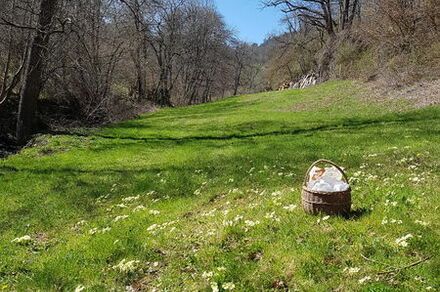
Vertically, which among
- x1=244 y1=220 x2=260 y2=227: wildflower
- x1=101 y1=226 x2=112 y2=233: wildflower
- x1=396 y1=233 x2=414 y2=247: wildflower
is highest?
x1=396 y1=233 x2=414 y2=247: wildflower

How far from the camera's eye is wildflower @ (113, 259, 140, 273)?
5.33m

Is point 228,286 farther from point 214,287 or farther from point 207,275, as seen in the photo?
point 207,275

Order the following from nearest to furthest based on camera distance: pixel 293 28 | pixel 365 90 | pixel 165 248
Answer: pixel 165 248 < pixel 365 90 < pixel 293 28

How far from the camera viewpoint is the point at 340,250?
16.0 ft

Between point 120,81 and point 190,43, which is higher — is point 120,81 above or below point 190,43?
below

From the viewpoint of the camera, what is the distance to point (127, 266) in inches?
211

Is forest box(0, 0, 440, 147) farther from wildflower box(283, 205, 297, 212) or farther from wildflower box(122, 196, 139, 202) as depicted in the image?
wildflower box(283, 205, 297, 212)

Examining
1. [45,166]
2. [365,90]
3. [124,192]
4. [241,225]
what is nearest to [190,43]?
[365,90]

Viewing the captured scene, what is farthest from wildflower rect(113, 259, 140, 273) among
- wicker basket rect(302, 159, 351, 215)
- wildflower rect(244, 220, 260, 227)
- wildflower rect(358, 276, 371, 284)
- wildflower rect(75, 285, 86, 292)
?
wildflower rect(358, 276, 371, 284)

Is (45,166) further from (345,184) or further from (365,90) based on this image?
(365,90)

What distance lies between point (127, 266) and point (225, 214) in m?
2.23

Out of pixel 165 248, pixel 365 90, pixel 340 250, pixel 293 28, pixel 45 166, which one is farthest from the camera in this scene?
pixel 293 28

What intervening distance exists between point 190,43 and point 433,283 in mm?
53916

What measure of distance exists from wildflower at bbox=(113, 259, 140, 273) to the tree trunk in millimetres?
15832
